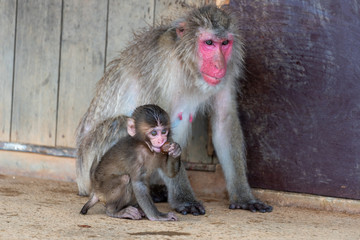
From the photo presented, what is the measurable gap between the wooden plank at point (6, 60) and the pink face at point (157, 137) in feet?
9.24

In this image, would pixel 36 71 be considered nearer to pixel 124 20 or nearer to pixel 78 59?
pixel 78 59

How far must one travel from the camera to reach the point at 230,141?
5.22 meters

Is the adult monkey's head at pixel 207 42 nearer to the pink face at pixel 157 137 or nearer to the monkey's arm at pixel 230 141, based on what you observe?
the monkey's arm at pixel 230 141

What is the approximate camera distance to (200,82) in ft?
15.3

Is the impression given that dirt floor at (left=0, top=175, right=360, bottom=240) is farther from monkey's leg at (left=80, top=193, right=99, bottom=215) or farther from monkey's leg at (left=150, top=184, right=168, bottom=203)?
monkey's leg at (left=150, top=184, right=168, bottom=203)

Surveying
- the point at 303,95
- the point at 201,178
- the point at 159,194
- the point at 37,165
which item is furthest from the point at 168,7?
the point at 37,165


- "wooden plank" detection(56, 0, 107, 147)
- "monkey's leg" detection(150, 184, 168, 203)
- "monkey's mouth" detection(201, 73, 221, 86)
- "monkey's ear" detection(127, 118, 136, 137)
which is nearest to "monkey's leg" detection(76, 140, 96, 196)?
"monkey's leg" detection(150, 184, 168, 203)

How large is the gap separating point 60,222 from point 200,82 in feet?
5.06

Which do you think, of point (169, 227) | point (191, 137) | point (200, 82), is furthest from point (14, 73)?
point (169, 227)

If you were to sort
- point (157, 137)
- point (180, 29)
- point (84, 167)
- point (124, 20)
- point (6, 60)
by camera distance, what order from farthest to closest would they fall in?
point (6, 60) < point (124, 20) < point (84, 167) < point (180, 29) < point (157, 137)

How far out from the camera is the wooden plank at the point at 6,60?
624 centimetres

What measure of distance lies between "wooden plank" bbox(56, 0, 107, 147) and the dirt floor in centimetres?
111

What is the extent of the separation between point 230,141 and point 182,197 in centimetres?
74

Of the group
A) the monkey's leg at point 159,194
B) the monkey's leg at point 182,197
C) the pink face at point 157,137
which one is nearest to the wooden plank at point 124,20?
the monkey's leg at point 159,194
